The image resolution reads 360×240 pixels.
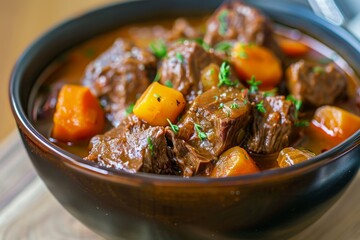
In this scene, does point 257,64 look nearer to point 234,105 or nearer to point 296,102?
point 296,102

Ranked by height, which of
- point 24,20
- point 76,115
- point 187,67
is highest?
point 187,67

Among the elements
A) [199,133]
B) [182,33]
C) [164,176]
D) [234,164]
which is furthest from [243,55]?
[164,176]

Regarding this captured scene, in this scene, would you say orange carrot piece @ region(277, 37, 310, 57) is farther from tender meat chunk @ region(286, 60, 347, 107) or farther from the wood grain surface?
the wood grain surface

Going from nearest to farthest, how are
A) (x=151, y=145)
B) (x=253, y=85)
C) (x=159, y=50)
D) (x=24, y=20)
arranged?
(x=151, y=145) < (x=253, y=85) < (x=159, y=50) < (x=24, y=20)

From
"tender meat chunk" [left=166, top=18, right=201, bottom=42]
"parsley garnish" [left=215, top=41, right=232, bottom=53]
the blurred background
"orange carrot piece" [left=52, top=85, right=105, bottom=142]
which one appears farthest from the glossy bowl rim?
the blurred background

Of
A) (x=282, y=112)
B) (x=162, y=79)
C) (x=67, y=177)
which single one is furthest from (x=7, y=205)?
(x=282, y=112)

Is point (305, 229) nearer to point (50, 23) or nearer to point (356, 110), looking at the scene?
point (356, 110)
